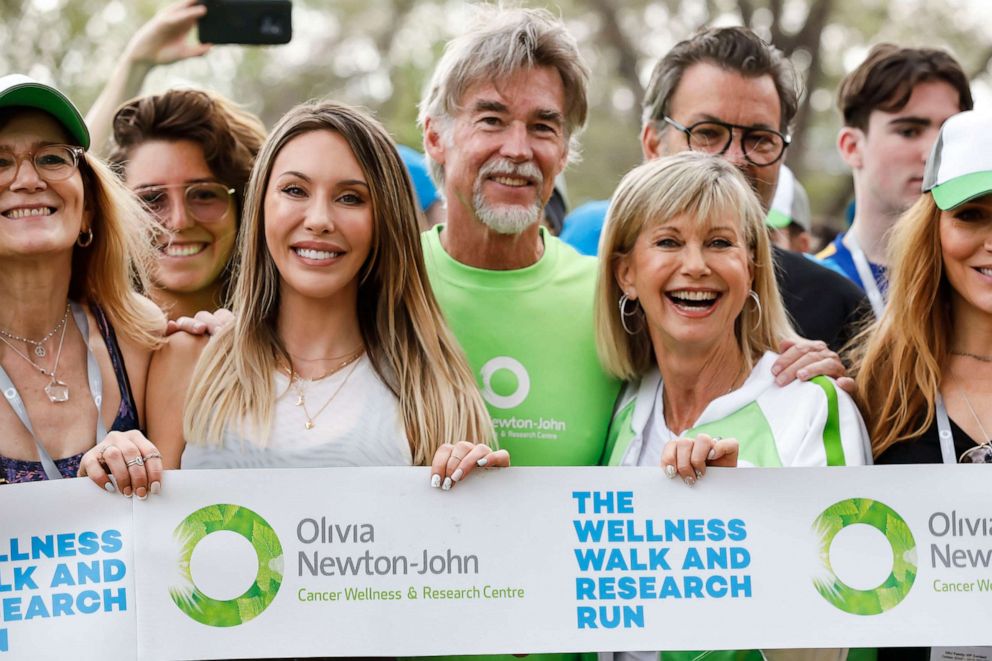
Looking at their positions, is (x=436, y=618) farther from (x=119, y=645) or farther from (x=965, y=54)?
(x=965, y=54)

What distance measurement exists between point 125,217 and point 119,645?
4.67 feet

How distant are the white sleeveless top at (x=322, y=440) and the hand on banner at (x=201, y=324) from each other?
1.30 feet

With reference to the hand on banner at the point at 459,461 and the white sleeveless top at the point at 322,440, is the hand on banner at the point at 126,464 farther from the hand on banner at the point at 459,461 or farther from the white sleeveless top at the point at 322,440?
the hand on banner at the point at 459,461

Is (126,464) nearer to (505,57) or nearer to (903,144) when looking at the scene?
(505,57)

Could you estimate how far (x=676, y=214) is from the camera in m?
4.16

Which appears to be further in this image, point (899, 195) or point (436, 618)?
point (899, 195)

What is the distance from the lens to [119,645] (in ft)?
11.9

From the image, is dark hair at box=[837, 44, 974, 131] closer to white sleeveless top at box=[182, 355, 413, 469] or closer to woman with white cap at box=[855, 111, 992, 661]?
woman with white cap at box=[855, 111, 992, 661]

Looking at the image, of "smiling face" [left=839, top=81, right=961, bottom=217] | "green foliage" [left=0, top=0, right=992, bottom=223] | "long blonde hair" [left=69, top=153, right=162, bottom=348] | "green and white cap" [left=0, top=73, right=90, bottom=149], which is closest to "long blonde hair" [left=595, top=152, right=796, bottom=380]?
"long blonde hair" [left=69, top=153, right=162, bottom=348]

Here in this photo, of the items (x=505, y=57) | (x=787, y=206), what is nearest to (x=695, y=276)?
(x=505, y=57)

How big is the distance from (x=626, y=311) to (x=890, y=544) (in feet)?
4.06

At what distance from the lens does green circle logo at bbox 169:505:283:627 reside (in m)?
3.69

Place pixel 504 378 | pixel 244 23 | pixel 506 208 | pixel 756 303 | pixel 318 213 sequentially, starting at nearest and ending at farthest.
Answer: pixel 318 213, pixel 756 303, pixel 504 378, pixel 506 208, pixel 244 23

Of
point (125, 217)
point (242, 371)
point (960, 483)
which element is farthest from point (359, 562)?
point (960, 483)
